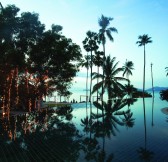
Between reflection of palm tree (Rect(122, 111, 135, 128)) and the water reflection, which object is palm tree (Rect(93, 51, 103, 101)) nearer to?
reflection of palm tree (Rect(122, 111, 135, 128))

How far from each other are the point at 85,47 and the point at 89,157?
35.7 meters

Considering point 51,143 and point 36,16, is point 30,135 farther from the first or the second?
point 36,16

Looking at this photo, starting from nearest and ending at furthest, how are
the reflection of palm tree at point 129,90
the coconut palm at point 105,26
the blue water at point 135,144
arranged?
the blue water at point 135,144 < the coconut palm at point 105,26 < the reflection of palm tree at point 129,90

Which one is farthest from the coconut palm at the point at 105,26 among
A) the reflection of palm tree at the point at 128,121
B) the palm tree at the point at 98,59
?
the reflection of palm tree at the point at 128,121

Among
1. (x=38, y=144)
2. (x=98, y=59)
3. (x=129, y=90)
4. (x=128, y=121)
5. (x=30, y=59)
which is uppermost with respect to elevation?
(x=98, y=59)

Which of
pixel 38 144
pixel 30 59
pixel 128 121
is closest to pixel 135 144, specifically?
pixel 38 144

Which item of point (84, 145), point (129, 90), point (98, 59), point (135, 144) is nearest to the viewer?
point (84, 145)

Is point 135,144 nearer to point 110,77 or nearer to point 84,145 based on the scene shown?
point 84,145

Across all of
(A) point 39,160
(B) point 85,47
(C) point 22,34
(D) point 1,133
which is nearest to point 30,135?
(D) point 1,133

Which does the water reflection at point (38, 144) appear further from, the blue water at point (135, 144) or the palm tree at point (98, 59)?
the palm tree at point (98, 59)

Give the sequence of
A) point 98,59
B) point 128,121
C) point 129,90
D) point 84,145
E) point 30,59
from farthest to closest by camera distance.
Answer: point 129,90, point 98,59, point 30,59, point 128,121, point 84,145

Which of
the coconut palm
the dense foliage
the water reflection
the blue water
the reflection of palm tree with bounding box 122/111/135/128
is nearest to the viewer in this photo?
the blue water

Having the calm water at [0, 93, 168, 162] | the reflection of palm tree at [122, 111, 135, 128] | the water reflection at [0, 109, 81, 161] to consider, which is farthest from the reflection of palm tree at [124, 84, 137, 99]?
the water reflection at [0, 109, 81, 161]

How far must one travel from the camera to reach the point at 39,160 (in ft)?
30.8
